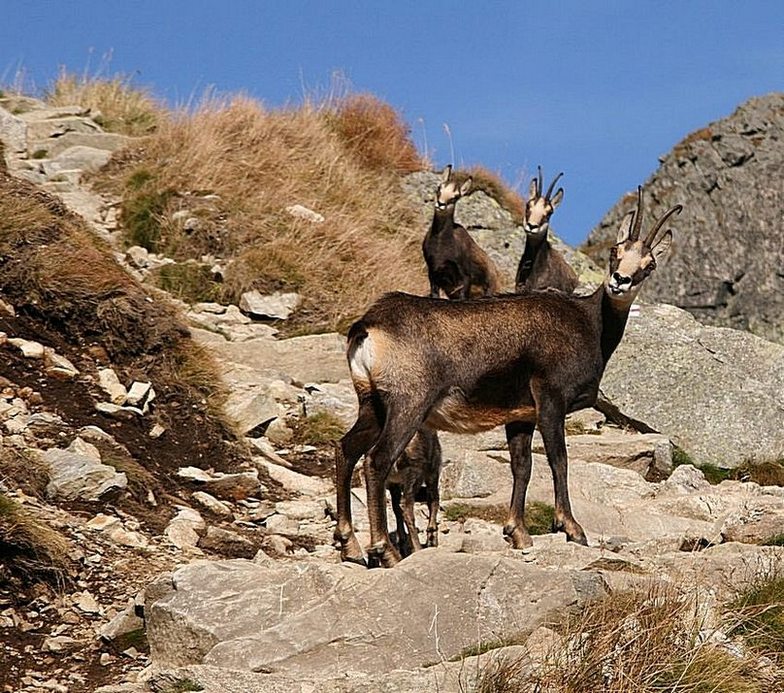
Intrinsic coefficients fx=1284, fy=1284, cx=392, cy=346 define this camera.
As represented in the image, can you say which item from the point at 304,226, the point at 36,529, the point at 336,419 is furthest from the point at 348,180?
the point at 36,529

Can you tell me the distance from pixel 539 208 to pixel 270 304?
3489 millimetres

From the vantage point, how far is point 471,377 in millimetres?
7953

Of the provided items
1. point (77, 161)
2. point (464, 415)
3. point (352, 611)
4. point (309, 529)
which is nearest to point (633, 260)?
point (464, 415)

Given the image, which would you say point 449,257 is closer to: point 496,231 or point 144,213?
point 144,213

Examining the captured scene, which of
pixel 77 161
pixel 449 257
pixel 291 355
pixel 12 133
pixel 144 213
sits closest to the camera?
pixel 291 355

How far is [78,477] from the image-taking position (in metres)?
8.64

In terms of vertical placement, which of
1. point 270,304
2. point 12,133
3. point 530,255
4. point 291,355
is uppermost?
point 12,133

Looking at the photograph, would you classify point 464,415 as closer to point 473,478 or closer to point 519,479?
point 519,479

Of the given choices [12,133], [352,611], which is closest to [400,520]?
[352,611]

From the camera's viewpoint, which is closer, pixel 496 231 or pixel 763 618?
pixel 763 618

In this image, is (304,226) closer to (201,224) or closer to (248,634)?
(201,224)

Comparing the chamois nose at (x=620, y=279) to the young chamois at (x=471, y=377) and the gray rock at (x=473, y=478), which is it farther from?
the gray rock at (x=473, y=478)

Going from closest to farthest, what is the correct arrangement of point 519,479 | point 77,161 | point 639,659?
1. point 639,659
2. point 519,479
3. point 77,161

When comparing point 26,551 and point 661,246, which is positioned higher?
point 661,246
